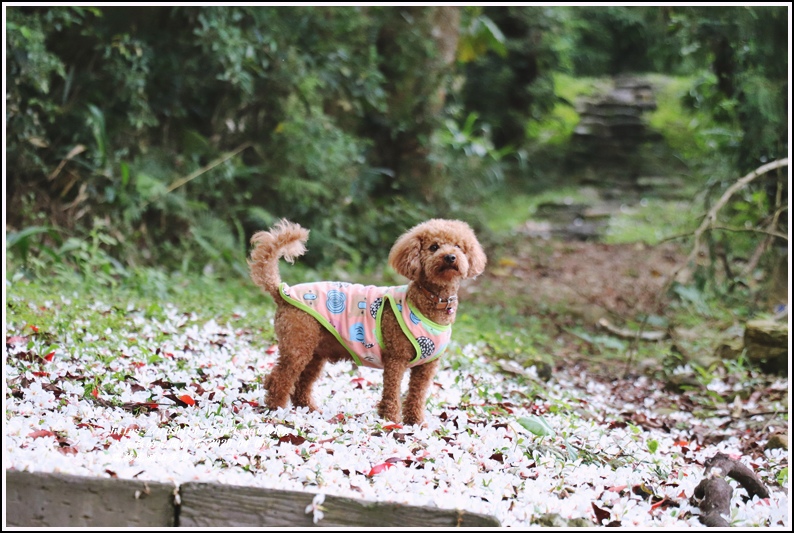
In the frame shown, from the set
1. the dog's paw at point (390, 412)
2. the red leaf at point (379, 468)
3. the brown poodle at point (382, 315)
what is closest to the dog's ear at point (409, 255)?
the brown poodle at point (382, 315)

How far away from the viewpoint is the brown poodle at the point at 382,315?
169 inches

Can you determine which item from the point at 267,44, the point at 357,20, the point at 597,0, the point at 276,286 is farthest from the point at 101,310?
the point at 597,0

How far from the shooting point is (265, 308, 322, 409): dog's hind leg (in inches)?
170

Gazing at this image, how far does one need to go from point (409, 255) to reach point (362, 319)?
A: 0.47m

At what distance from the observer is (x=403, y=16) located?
440 inches

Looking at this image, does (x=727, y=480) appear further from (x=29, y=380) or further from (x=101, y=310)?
(x=101, y=310)

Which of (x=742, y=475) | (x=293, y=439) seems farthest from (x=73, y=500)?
(x=742, y=475)

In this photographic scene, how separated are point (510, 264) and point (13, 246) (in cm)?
704

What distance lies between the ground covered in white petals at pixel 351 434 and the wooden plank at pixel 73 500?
0.08 m

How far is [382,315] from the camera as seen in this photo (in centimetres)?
440

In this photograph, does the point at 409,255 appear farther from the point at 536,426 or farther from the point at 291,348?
the point at 536,426

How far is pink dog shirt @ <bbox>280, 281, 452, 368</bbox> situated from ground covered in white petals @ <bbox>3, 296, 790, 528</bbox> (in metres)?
0.43

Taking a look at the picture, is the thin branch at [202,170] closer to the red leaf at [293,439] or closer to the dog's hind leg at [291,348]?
the dog's hind leg at [291,348]

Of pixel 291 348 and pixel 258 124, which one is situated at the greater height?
pixel 258 124
